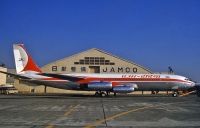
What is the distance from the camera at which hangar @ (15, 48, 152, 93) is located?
84562 millimetres

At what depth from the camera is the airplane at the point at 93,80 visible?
59.9 meters

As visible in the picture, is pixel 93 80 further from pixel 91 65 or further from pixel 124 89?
pixel 91 65

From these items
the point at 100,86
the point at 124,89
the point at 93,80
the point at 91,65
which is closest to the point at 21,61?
the point at 93,80

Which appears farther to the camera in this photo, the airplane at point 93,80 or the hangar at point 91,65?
the hangar at point 91,65

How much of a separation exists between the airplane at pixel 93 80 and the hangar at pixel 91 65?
2261cm

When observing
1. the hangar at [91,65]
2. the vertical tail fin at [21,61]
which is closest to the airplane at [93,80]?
the vertical tail fin at [21,61]

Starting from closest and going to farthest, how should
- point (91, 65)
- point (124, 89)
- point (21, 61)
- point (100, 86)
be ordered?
point (124, 89) → point (100, 86) → point (21, 61) → point (91, 65)

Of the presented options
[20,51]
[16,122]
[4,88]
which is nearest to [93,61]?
[4,88]

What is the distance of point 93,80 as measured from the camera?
6188cm

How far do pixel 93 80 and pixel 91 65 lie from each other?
24157 mm

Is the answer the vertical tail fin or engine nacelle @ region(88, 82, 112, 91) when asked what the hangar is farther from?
engine nacelle @ region(88, 82, 112, 91)

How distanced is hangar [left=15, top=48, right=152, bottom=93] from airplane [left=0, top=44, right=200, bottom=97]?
22614 mm

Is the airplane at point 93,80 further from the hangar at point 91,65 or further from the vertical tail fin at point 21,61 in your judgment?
the hangar at point 91,65

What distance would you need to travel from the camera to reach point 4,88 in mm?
84562
